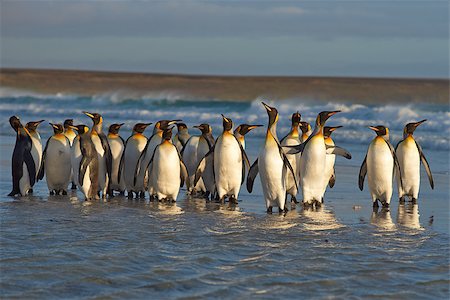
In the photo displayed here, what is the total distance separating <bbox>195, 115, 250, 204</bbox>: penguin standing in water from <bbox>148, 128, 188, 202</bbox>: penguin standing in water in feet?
1.45

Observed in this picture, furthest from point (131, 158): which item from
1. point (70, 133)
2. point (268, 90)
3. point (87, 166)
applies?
point (268, 90)

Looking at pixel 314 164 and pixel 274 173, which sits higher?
pixel 314 164

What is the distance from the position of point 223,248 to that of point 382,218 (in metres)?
2.48

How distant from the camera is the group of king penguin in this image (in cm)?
951

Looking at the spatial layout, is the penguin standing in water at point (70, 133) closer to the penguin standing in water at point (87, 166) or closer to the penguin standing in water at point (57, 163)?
the penguin standing in water at point (57, 163)

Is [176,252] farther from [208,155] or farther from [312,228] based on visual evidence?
[208,155]

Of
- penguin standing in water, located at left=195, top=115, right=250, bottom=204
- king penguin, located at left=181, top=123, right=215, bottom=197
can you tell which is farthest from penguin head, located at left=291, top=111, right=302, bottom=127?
king penguin, located at left=181, top=123, right=215, bottom=197

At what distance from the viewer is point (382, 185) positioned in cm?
980

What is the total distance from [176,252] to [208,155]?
3.53 metres

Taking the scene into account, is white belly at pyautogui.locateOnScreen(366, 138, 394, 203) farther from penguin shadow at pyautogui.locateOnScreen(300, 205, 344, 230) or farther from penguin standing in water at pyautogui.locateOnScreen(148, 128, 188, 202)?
penguin standing in water at pyautogui.locateOnScreen(148, 128, 188, 202)

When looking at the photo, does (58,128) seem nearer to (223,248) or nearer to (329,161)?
(329,161)

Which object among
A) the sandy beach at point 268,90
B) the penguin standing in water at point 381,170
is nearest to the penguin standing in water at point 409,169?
the penguin standing in water at point 381,170

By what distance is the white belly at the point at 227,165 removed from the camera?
9.78 meters

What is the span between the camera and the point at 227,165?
9797mm
